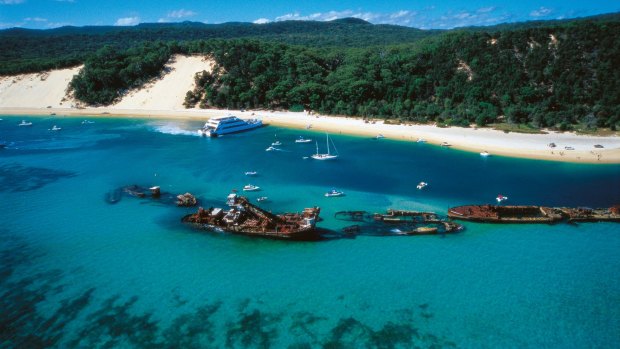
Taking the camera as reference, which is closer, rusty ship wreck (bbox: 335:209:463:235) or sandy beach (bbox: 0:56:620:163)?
rusty ship wreck (bbox: 335:209:463:235)

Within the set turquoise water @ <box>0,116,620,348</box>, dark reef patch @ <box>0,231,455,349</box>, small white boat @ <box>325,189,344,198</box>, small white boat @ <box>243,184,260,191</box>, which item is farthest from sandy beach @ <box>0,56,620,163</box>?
dark reef patch @ <box>0,231,455,349</box>

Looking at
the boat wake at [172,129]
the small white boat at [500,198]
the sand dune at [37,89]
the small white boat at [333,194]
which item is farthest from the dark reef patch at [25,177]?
the sand dune at [37,89]

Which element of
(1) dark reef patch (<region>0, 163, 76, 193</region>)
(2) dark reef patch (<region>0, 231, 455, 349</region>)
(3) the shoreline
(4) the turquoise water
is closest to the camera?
(2) dark reef patch (<region>0, 231, 455, 349</region>)

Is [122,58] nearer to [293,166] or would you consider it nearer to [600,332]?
[293,166]

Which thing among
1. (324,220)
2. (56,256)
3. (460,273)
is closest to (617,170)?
(460,273)

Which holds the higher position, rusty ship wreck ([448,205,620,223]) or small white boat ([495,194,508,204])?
small white boat ([495,194,508,204])

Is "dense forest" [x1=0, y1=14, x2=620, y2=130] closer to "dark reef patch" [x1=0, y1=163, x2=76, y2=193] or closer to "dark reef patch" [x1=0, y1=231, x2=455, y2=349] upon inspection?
"dark reef patch" [x1=0, y1=163, x2=76, y2=193]

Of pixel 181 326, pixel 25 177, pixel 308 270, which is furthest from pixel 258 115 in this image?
pixel 181 326
